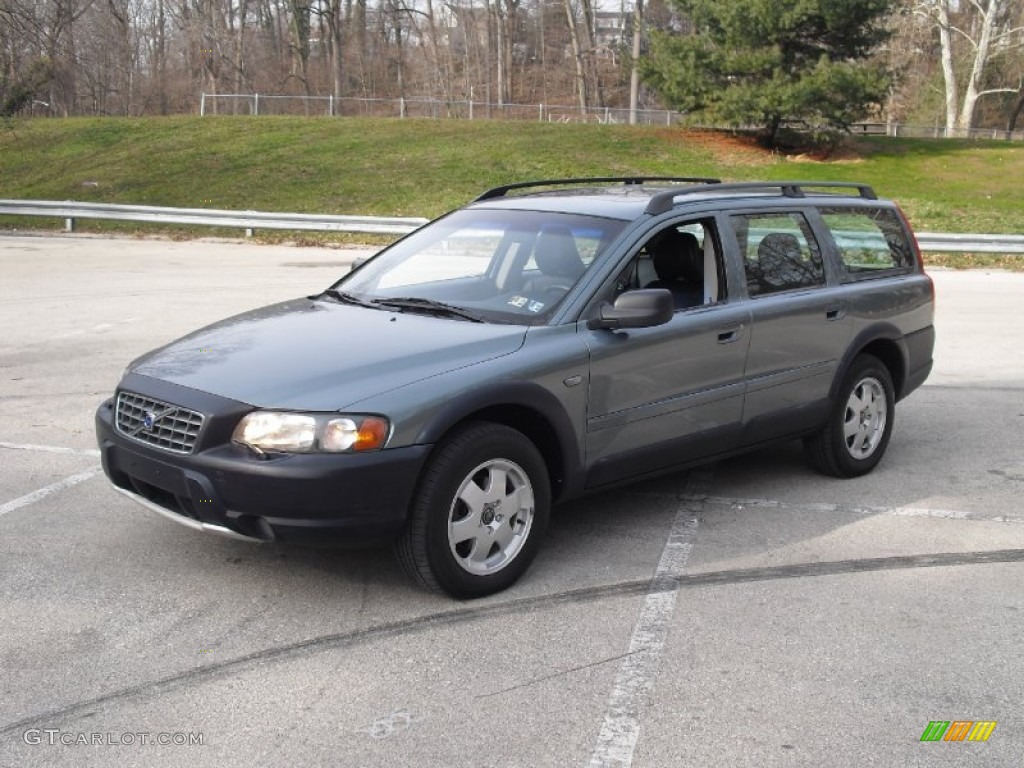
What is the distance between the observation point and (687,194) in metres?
5.78

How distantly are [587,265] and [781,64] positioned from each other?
92.6 ft

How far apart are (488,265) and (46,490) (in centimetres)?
266

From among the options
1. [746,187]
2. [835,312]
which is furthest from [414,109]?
[835,312]

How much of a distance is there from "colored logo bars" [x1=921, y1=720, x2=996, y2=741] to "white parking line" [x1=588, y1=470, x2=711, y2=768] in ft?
2.96

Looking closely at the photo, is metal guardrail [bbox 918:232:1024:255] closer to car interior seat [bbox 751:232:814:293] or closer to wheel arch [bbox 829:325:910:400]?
wheel arch [bbox 829:325:910:400]

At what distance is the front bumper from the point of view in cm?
409

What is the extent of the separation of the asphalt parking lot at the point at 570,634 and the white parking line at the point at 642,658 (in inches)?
0.5

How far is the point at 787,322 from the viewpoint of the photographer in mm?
5820

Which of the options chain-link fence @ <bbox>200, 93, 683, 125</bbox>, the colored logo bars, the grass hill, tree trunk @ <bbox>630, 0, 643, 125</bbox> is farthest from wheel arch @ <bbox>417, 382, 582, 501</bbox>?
chain-link fence @ <bbox>200, 93, 683, 125</bbox>

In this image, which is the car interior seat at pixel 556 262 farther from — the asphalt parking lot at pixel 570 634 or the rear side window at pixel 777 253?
the asphalt parking lot at pixel 570 634

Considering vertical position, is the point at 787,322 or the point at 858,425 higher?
the point at 787,322

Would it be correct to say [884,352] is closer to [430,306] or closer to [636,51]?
[430,306]

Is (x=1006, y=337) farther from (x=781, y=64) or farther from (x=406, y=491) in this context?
(x=781, y=64)

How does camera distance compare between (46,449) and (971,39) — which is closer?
(46,449)
